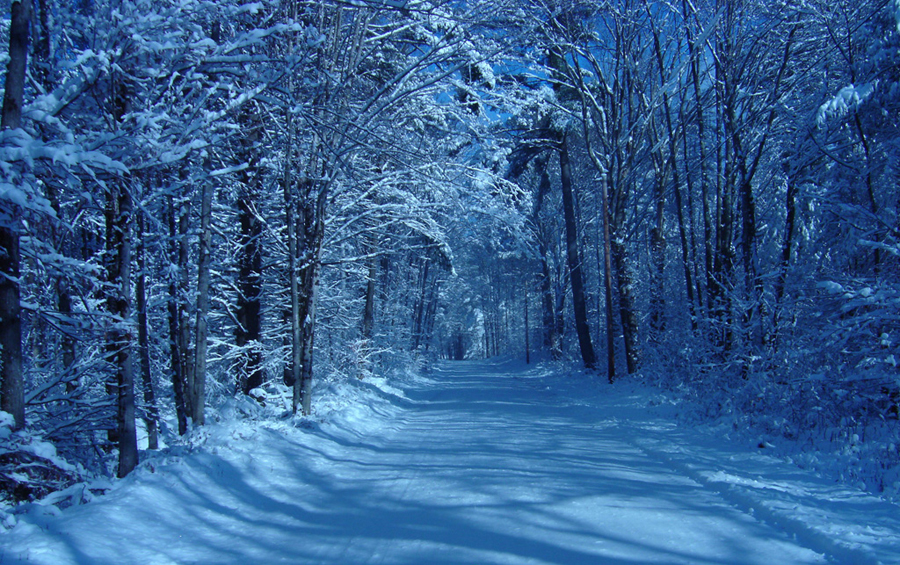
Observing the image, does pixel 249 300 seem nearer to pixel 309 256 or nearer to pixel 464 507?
pixel 309 256

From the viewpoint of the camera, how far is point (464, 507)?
479 cm

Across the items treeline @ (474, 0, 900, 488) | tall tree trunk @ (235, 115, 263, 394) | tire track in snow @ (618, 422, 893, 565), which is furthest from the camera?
tall tree trunk @ (235, 115, 263, 394)

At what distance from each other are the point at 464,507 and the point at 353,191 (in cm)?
934

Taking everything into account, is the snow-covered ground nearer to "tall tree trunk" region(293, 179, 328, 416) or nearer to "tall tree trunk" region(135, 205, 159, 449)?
"tall tree trunk" region(135, 205, 159, 449)

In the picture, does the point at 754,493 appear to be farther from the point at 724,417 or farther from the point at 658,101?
the point at 658,101

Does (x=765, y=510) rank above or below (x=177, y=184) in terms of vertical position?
below

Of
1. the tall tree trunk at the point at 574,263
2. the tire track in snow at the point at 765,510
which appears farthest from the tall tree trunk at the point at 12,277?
the tall tree trunk at the point at 574,263

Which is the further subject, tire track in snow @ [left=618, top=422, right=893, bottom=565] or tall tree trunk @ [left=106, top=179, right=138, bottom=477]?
tall tree trunk @ [left=106, top=179, right=138, bottom=477]

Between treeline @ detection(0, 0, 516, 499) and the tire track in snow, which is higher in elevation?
treeline @ detection(0, 0, 516, 499)

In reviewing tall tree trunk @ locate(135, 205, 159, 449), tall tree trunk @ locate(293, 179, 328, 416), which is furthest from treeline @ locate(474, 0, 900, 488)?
tall tree trunk @ locate(135, 205, 159, 449)

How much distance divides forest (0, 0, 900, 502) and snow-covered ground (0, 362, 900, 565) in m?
0.93

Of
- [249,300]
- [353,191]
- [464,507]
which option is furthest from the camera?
[353,191]

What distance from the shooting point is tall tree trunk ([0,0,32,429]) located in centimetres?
448

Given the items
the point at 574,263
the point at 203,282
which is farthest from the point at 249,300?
the point at 574,263
